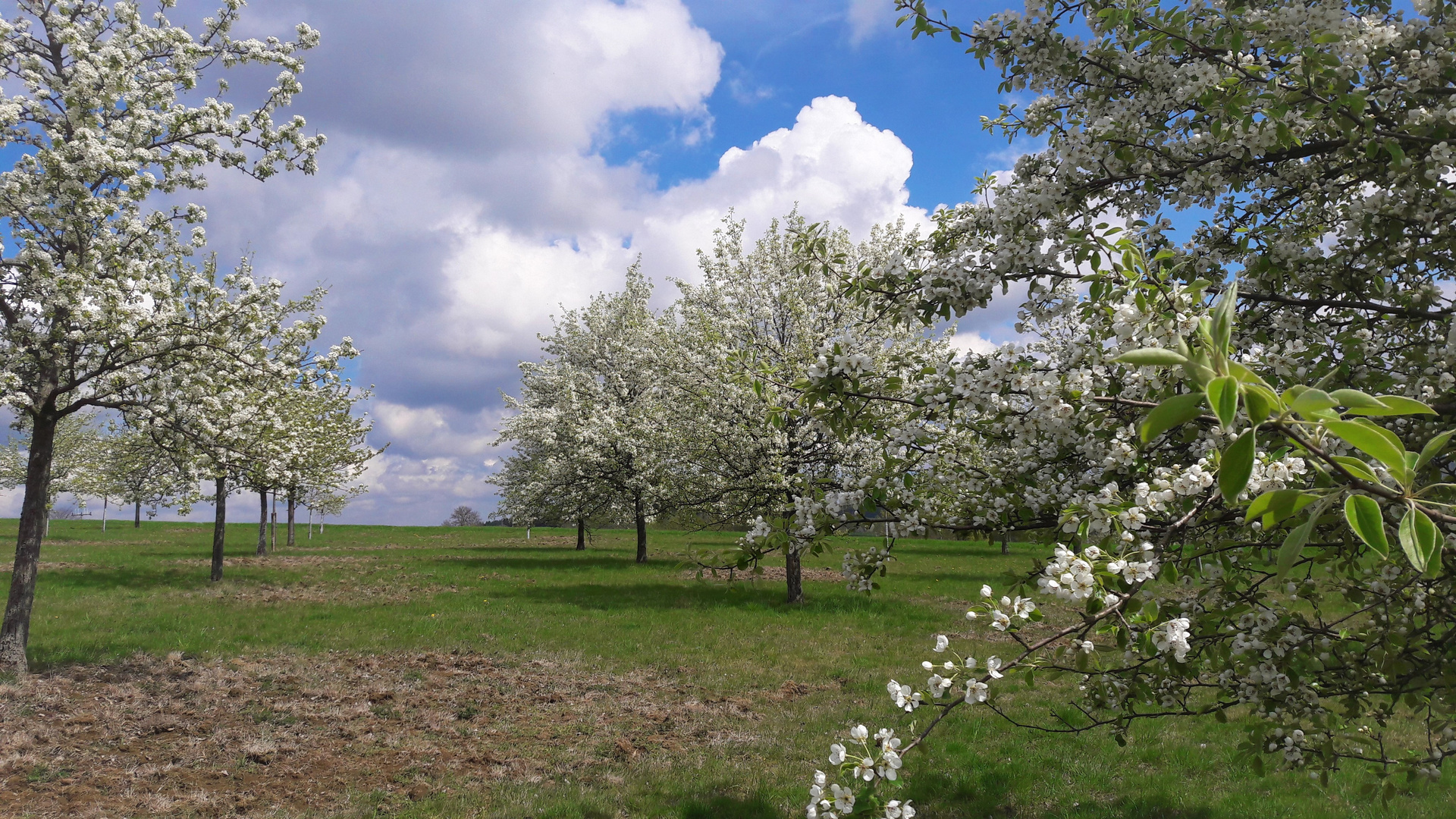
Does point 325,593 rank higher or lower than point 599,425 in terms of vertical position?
lower

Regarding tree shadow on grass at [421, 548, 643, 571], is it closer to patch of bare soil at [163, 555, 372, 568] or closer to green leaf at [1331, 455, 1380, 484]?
patch of bare soil at [163, 555, 372, 568]

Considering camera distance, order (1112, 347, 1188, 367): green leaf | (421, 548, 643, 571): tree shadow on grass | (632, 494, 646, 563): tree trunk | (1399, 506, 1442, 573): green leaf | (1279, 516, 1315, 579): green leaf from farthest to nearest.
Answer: (421, 548, 643, 571): tree shadow on grass → (632, 494, 646, 563): tree trunk → (1399, 506, 1442, 573): green leaf → (1279, 516, 1315, 579): green leaf → (1112, 347, 1188, 367): green leaf

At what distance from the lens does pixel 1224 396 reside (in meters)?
1.12

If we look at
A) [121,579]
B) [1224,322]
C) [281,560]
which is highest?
[1224,322]

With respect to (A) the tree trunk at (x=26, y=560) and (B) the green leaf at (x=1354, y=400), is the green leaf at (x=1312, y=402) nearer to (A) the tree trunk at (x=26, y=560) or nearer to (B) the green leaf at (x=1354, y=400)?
(B) the green leaf at (x=1354, y=400)

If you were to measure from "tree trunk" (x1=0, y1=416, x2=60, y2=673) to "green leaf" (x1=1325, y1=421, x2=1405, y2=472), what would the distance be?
14413 millimetres

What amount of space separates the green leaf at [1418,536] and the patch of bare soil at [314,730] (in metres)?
7.75

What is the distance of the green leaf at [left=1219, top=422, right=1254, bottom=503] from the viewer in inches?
45.9

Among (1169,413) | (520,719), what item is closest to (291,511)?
(520,719)

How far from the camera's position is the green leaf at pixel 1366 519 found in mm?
1230

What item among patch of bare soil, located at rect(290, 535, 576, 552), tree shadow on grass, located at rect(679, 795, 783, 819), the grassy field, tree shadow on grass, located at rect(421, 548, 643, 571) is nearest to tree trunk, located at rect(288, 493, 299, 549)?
patch of bare soil, located at rect(290, 535, 576, 552)

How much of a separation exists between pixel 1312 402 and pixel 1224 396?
0.13 m

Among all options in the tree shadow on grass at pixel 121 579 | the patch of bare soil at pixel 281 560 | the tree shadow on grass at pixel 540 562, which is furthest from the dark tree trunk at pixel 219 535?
the tree shadow on grass at pixel 540 562

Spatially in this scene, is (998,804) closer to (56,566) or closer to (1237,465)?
(1237,465)
